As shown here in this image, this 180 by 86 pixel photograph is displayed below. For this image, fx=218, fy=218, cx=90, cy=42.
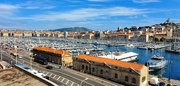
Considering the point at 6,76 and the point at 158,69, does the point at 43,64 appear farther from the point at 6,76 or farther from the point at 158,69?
the point at 158,69

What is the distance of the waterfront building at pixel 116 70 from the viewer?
142 feet

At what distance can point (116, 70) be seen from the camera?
153 ft

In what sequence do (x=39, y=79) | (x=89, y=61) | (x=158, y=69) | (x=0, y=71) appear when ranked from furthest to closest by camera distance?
(x=158, y=69) → (x=89, y=61) → (x=0, y=71) → (x=39, y=79)

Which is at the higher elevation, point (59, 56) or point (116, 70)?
point (59, 56)

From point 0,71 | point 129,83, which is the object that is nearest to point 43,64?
point 0,71

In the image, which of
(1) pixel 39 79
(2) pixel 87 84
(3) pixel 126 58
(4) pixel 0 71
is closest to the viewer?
(1) pixel 39 79

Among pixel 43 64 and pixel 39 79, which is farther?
pixel 43 64

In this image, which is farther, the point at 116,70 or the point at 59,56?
the point at 59,56

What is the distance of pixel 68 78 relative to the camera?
46.7 meters

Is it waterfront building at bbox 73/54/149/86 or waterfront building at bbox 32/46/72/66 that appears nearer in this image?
waterfront building at bbox 73/54/149/86

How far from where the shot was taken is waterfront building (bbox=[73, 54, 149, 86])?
43156mm

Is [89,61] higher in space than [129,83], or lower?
higher

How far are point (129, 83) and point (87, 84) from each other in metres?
8.67

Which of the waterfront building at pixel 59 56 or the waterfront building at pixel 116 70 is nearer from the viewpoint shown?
the waterfront building at pixel 116 70
